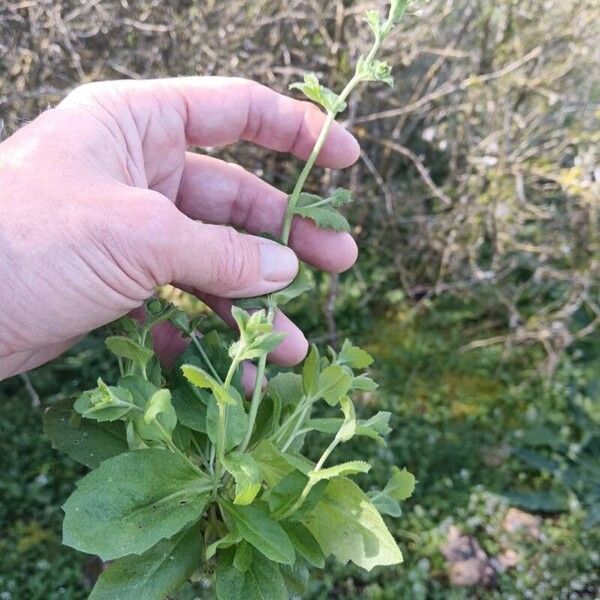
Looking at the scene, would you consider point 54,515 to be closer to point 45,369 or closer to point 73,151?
point 45,369

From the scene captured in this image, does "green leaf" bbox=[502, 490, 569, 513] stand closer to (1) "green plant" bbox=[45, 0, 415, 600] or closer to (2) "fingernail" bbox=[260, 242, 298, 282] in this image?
(1) "green plant" bbox=[45, 0, 415, 600]

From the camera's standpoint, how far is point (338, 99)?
128 centimetres

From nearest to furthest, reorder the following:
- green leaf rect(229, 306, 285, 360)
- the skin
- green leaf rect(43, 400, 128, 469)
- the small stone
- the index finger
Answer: green leaf rect(229, 306, 285, 360) → the skin → green leaf rect(43, 400, 128, 469) → the index finger → the small stone

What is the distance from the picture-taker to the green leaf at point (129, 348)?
1.12 m

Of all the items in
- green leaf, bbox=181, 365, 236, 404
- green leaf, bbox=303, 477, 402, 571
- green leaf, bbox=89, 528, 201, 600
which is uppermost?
green leaf, bbox=181, 365, 236, 404

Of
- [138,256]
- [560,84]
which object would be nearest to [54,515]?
[138,256]

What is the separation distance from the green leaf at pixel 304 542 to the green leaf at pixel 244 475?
0.17 m

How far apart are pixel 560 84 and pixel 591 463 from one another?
161cm

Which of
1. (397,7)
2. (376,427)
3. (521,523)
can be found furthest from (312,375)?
(521,523)

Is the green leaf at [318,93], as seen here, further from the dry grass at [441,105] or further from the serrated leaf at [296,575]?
the dry grass at [441,105]

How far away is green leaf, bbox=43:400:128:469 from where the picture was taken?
4.13 ft

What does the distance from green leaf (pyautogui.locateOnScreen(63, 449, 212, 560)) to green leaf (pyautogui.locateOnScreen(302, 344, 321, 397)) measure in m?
0.26

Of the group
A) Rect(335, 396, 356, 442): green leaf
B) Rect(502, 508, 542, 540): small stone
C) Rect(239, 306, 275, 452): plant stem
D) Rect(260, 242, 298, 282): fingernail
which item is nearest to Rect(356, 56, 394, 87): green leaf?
Rect(260, 242, 298, 282): fingernail

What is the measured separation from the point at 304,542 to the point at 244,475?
25cm
